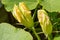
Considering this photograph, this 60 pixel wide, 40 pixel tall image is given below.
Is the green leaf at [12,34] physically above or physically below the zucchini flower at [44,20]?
below

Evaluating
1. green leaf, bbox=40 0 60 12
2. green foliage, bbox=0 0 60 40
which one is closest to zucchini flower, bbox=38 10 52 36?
green foliage, bbox=0 0 60 40

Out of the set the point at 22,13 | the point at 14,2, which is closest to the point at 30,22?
the point at 22,13

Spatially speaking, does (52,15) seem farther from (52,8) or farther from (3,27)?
(3,27)

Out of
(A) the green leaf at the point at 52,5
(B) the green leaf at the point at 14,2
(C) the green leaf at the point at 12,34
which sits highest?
(A) the green leaf at the point at 52,5

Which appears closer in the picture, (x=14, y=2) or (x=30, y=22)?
(x=30, y=22)

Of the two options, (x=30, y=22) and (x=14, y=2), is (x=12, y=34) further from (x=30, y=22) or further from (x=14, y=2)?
(x=14, y=2)

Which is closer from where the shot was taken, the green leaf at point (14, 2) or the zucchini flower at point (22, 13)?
the zucchini flower at point (22, 13)

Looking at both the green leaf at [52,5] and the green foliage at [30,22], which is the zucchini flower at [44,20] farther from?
the green leaf at [52,5]

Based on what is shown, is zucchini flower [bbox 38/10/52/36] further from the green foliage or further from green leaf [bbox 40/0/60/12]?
green leaf [bbox 40/0/60/12]

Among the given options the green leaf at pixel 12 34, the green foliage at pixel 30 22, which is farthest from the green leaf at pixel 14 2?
the green leaf at pixel 12 34
